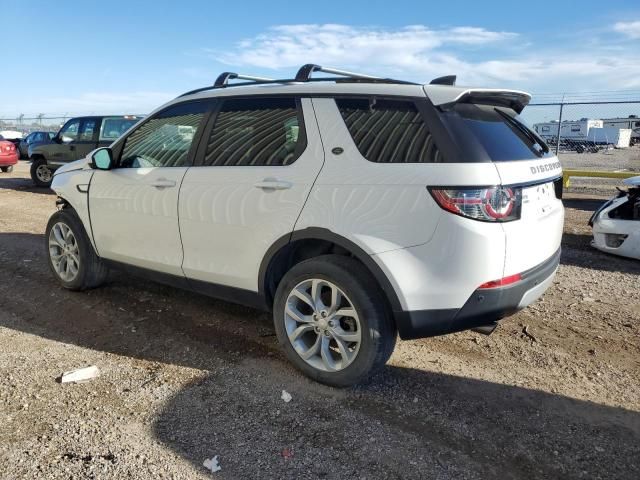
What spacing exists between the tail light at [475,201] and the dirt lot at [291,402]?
1.17 meters

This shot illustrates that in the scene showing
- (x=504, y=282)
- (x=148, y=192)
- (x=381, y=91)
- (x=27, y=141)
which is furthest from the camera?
(x=27, y=141)

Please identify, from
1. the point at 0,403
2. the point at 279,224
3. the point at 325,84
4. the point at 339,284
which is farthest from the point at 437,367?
the point at 0,403

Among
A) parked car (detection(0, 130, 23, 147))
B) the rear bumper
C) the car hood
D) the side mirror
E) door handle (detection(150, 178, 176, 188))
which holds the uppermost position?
the side mirror

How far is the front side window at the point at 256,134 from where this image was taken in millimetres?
3410

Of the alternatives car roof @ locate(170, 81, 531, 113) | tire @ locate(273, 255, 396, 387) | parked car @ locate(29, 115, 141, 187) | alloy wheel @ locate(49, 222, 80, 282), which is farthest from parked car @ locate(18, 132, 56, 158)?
tire @ locate(273, 255, 396, 387)

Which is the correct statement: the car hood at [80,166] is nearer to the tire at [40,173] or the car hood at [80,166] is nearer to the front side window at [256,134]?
the front side window at [256,134]

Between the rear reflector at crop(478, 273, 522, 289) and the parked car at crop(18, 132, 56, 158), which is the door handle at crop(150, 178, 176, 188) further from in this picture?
the parked car at crop(18, 132, 56, 158)

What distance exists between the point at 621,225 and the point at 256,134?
4.92m

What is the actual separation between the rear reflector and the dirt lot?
0.77 meters

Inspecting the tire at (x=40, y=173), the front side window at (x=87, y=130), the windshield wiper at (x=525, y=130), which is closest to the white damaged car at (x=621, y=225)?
the windshield wiper at (x=525, y=130)

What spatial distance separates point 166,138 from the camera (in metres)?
4.20

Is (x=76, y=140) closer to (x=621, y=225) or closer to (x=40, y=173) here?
(x=40, y=173)

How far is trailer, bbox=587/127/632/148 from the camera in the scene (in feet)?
133

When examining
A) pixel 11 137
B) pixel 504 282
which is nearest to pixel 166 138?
pixel 504 282
